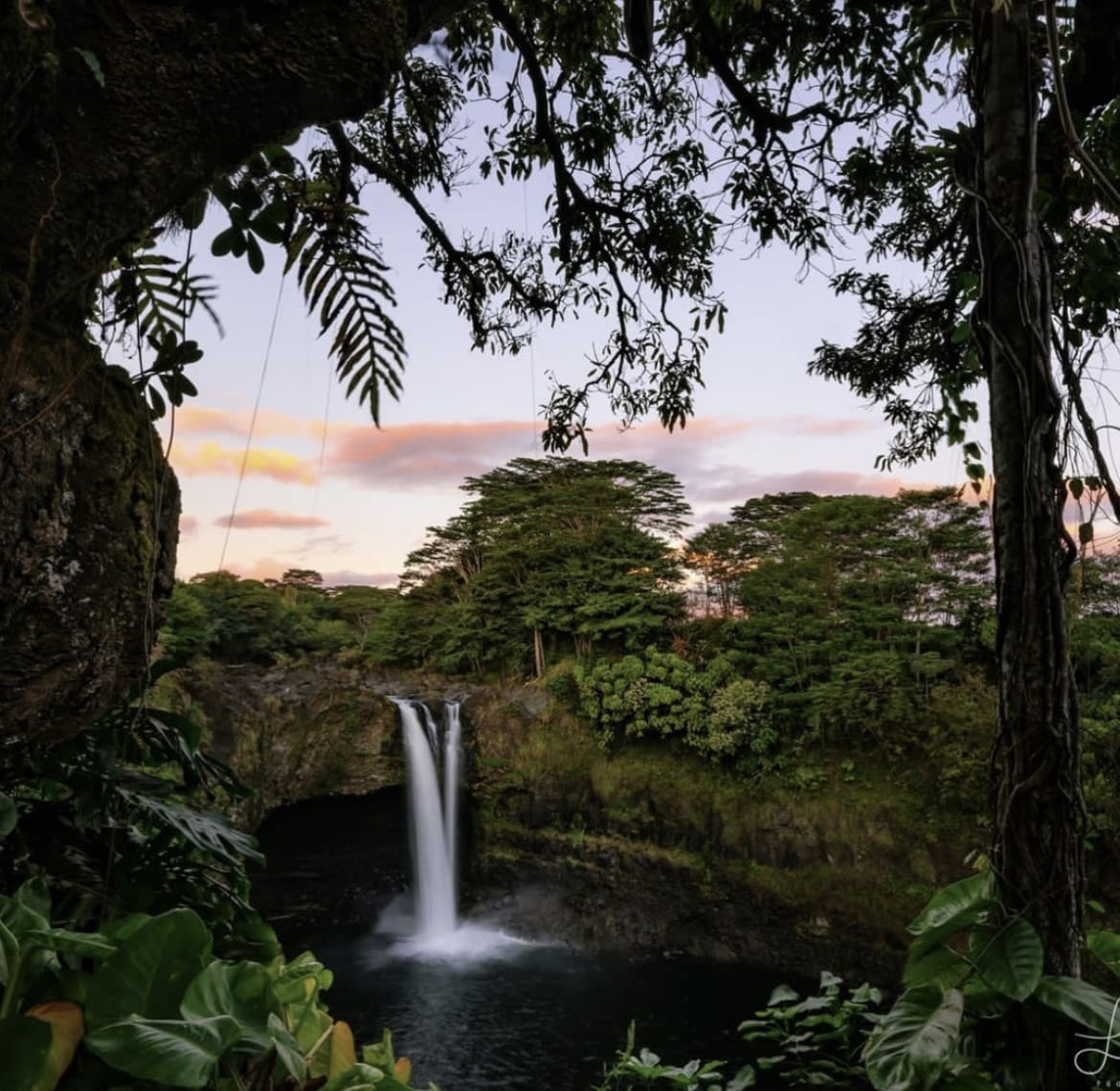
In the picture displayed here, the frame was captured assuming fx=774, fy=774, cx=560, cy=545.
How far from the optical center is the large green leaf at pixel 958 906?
42.2 inches

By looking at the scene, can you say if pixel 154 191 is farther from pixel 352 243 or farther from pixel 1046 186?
pixel 1046 186

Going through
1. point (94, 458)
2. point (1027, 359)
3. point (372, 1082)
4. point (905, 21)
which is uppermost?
point (905, 21)

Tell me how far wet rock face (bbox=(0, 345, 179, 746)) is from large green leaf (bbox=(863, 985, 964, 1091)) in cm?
113

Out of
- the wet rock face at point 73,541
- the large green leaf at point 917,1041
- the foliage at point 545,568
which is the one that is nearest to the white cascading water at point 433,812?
the foliage at point 545,568

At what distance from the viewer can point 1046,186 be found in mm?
1535

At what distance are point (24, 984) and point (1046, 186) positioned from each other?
2.08 m

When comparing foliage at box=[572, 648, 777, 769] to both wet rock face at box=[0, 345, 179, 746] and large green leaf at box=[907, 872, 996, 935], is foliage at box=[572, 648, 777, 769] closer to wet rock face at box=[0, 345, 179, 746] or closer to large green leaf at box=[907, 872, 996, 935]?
large green leaf at box=[907, 872, 996, 935]

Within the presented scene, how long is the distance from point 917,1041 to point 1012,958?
160 millimetres

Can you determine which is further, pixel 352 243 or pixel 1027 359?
pixel 352 243

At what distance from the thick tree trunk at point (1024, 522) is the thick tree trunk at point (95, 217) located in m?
0.90

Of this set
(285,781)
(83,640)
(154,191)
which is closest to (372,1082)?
(83,640)

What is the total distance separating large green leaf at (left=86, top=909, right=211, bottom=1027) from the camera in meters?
0.82

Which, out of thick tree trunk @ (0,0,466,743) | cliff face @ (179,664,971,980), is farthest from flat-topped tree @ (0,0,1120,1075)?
cliff face @ (179,664,971,980)

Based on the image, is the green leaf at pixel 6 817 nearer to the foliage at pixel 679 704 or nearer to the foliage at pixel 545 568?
the foliage at pixel 679 704
